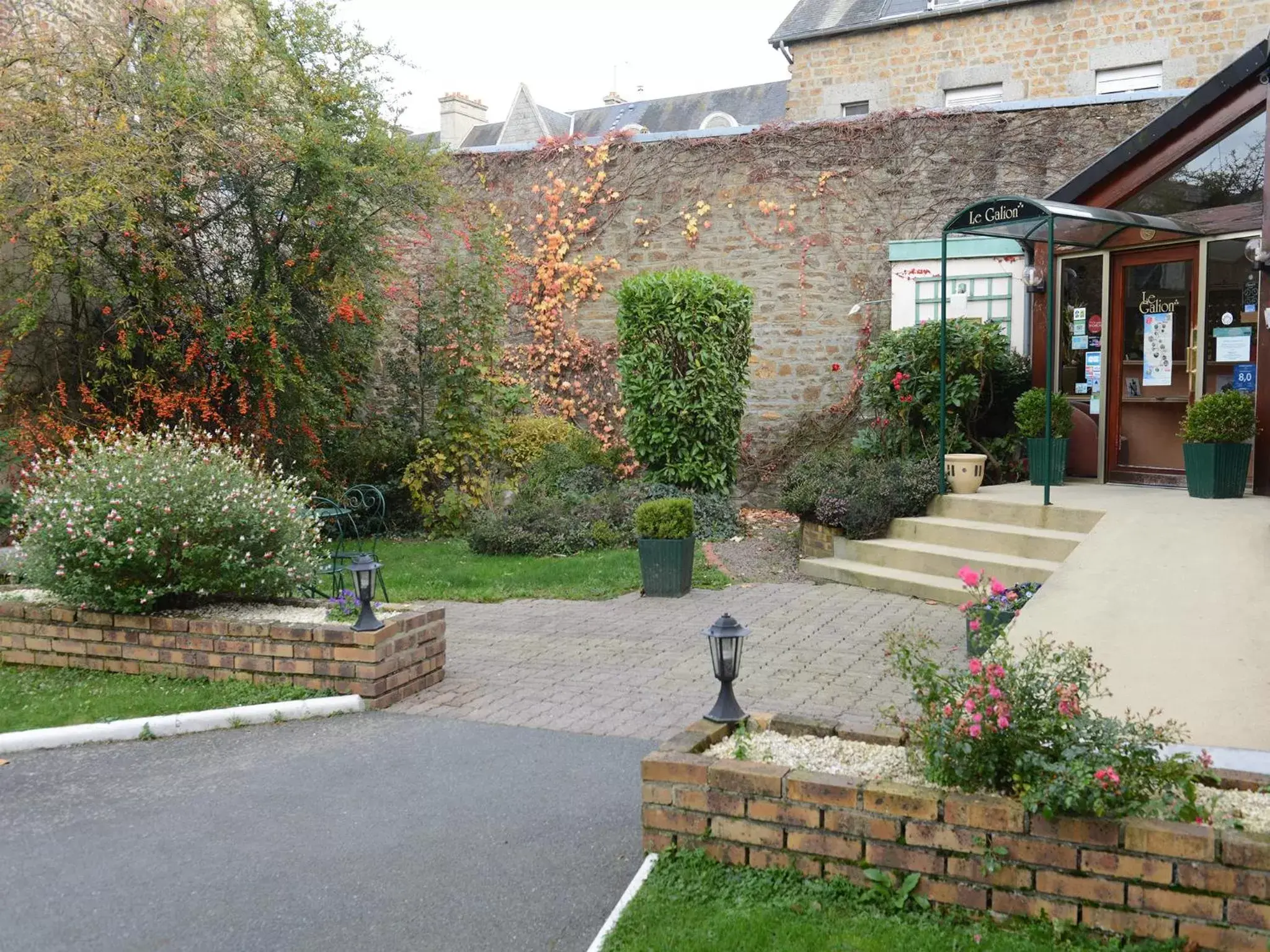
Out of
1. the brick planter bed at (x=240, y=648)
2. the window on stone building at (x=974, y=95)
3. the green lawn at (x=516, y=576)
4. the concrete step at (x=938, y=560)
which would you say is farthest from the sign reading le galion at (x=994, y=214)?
the window on stone building at (x=974, y=95)

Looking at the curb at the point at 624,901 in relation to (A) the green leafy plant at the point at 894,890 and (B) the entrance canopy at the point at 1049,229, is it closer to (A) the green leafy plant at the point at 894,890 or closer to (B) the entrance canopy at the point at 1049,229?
(A) the green leafy plant at the point at 894,890

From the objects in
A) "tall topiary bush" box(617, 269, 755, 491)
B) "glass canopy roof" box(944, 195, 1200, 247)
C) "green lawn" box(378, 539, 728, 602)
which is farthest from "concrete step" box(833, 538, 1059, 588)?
"glass canopy roof" box(944, 195, 1200, 247)

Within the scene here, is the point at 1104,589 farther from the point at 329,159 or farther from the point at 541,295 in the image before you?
the point at 541,295

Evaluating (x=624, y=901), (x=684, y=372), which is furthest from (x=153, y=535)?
(x=684, y=372)

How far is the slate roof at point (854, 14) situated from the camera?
17312 millimetres

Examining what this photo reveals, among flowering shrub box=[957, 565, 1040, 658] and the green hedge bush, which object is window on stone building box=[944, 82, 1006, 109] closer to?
the green hedge bush

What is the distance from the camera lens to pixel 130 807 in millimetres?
4254

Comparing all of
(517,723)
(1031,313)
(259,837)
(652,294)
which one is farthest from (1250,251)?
(259,837)

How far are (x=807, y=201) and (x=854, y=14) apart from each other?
6.93 meters

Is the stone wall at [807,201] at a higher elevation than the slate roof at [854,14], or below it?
below

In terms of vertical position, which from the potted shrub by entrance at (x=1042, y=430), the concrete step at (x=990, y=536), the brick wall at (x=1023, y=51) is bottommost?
the concrete step at (x=990, y=536)

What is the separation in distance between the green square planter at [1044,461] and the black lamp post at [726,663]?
22.7ft

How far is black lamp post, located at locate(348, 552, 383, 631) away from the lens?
5586 millimetres

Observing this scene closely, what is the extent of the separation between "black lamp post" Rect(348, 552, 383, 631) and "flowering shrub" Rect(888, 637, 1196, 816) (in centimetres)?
326
